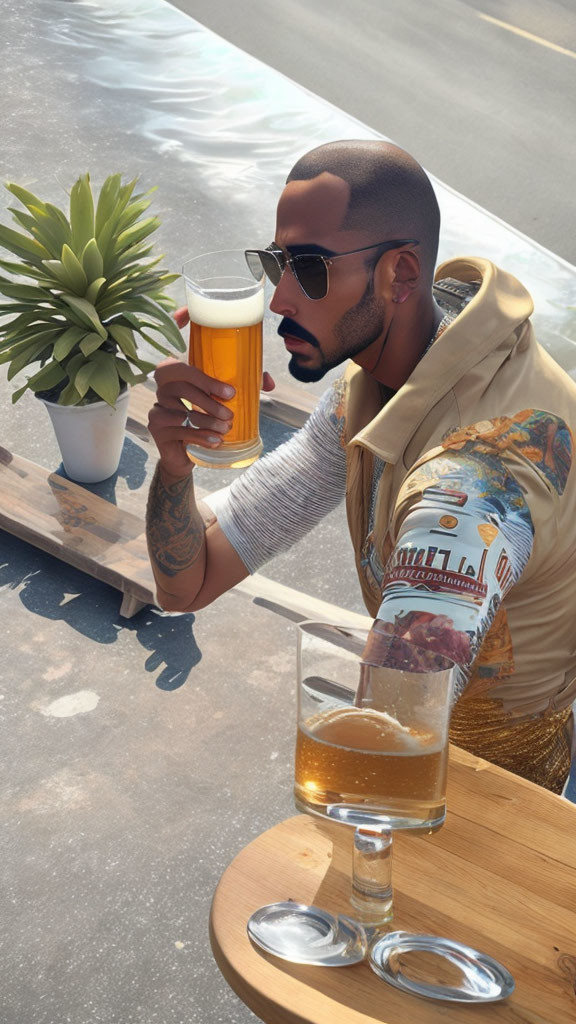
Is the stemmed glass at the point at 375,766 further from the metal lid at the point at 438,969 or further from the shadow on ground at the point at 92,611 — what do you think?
the shadow on ground at the point at 92,611

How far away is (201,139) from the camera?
732cm

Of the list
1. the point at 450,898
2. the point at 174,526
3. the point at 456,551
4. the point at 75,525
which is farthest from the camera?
the point at 75,525

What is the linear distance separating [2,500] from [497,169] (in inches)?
202

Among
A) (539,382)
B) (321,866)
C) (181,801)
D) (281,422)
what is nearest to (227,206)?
(281,422)

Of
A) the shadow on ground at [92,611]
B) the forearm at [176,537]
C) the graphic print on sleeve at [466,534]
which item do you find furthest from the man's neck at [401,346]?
the shadow on ground at [92,611]

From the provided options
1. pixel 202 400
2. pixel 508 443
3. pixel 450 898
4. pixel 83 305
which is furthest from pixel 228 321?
pixel 83 305

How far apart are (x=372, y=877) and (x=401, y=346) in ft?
3.75

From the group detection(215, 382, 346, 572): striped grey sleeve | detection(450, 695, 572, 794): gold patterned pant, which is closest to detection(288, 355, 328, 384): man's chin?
detection(215, 382, 346, 572): striped grey sleeve

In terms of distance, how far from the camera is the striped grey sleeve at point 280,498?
267 cm

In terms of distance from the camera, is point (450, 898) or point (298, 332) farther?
point (298, 332)

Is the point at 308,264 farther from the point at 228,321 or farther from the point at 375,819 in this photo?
the point at 375,819

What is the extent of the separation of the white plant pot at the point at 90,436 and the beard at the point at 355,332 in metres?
1.97

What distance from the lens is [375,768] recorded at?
1377 mm

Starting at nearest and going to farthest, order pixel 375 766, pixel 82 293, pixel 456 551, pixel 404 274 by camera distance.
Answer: pixel 375 766 < pixel 456 551 < pixel 404 274 < pixel 82 293
